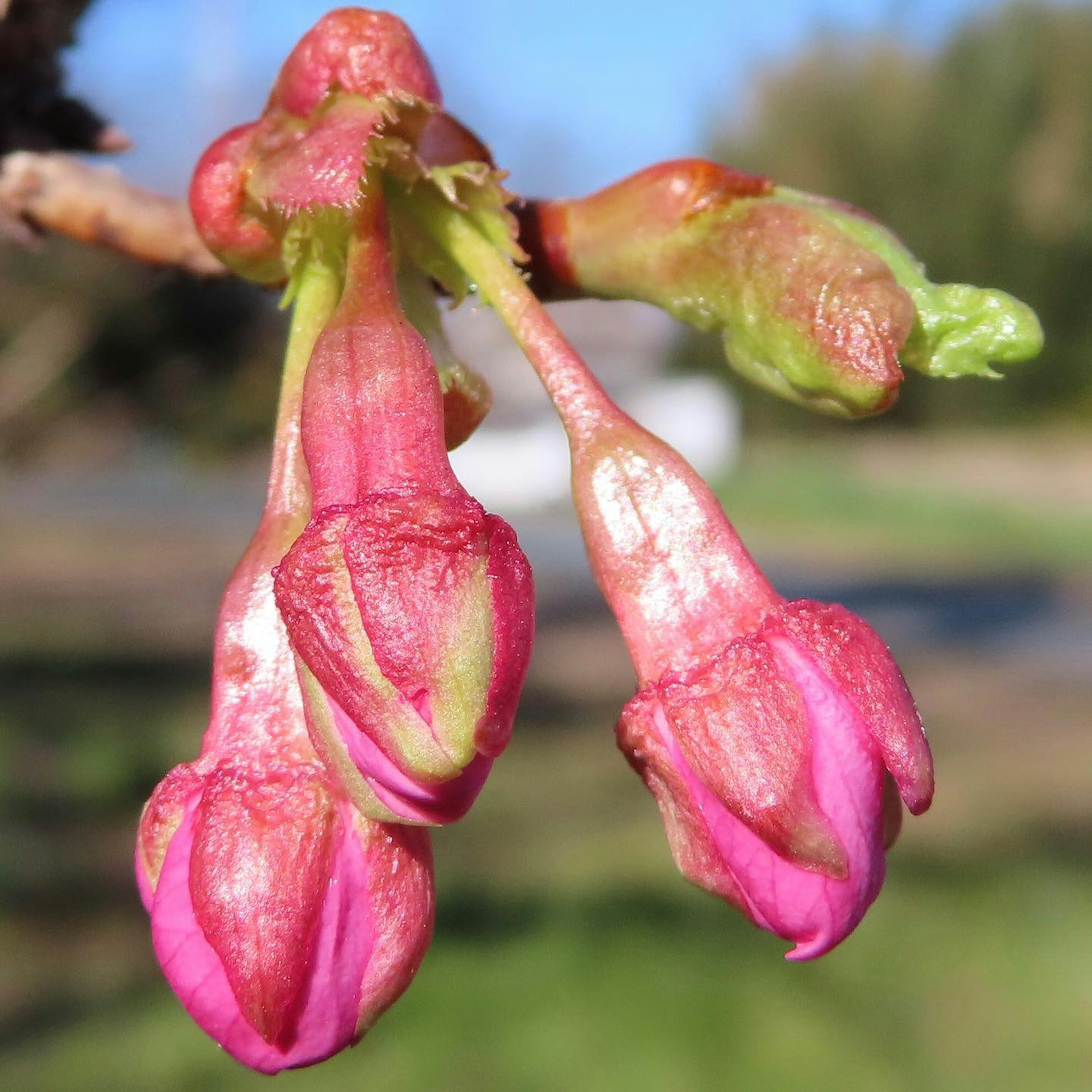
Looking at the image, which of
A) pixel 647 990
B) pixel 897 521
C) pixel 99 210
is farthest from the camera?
pixel 897 521

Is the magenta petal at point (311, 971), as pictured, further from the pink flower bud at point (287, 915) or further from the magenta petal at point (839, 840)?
the magenta petal at point (839, 840)

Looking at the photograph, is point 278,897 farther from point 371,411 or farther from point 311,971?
point 371,411

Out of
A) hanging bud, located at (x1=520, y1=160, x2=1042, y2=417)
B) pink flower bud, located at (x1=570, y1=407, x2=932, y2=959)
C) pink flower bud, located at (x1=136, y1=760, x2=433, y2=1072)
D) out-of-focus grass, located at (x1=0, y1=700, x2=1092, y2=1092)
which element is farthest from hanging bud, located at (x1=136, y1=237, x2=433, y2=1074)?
out-of-focus grass, located at (x1=0, y1=700, x2=1092, y2=1092)

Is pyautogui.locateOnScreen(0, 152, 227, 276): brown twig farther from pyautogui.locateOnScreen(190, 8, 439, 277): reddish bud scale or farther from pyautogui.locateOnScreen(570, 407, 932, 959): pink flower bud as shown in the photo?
pyautogui.locateOnScreen(570, 407, 932, 959): pink flower bud

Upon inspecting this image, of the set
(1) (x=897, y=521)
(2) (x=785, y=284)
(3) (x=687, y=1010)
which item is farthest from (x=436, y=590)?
(1) (x=897, y=521)

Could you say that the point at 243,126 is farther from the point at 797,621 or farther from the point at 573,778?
the point at 573,778

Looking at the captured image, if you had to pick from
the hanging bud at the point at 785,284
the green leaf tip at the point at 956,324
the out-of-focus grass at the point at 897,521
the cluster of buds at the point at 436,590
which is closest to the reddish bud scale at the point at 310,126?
the cluster of buds at the point at 436,590

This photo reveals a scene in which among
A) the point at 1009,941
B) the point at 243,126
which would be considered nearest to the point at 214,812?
the point at 243,126

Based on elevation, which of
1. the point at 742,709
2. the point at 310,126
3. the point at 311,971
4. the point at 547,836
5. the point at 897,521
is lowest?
the point at 897,521

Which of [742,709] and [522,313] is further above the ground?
[522,313]
